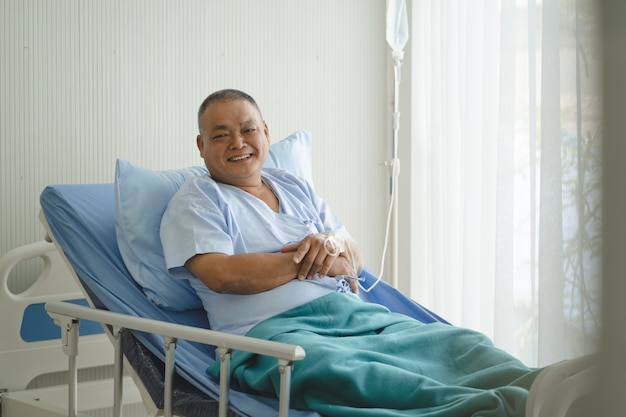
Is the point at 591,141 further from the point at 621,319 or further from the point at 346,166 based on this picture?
the point at 346,166

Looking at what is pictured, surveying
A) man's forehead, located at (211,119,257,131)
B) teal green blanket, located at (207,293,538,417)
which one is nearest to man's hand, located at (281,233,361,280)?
teal green blanket, located at (207,293,538,417)

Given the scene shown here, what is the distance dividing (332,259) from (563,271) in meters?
1.76

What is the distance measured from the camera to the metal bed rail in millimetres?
1408

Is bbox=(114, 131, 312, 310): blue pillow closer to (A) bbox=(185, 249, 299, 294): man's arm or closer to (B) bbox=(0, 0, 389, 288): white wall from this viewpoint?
(A) bbox=(185, 249, 299, 294): man's arm

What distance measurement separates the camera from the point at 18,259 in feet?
7.65

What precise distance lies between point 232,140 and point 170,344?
0.68m

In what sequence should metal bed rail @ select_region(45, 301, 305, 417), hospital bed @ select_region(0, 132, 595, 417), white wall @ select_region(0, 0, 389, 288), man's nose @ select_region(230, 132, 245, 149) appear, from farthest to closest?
white wall @ select_region(0, 0, 389, 288) → man's nose @ select_region(230, 132, 245, 149) → hospital bed @ select_region(0, 132, 595, 417) → metal bed rail @ select_region(45, 301, 305, 417)

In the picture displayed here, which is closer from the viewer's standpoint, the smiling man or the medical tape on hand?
the smiling man

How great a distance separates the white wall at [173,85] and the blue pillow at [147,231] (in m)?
0.53

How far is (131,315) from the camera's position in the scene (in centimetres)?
190

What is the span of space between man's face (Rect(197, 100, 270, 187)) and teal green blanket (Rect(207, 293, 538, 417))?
49 centimetres

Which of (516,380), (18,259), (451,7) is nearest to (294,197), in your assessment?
(18,259)

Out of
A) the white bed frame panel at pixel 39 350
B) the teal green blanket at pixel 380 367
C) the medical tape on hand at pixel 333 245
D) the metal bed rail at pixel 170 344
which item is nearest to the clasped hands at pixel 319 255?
the medical tape on hand at pixel 333 245

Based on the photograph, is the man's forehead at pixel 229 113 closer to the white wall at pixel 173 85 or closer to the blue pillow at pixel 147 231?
the blue pillow at pixel 147 231
